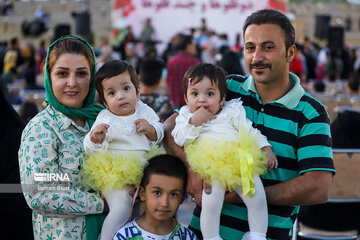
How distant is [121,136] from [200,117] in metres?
0.42

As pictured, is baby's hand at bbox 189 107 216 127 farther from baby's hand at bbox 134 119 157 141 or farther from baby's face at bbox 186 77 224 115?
baby's hand at bbox 134 119 157 141

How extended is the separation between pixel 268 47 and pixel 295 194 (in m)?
0.72

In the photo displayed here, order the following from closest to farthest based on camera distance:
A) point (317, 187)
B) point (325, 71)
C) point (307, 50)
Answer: point (317, 187)
point (325, 71)
point (307, 50)

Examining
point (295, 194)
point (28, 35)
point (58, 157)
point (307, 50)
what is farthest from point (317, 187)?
point (28, 35)

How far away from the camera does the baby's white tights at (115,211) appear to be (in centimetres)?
263

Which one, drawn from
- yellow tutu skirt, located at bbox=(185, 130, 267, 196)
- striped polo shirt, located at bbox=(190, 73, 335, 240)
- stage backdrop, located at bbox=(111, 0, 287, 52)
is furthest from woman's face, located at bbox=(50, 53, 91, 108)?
stage backdrop, located at bbox=(111, 0, 287, 52)

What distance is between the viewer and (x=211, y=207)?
2.55 m

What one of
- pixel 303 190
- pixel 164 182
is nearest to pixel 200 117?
pixel 164 182

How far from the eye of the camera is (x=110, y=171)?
2607 millimetres

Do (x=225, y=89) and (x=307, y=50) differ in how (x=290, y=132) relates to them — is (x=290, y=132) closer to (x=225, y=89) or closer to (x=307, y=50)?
(x=225, y=89)

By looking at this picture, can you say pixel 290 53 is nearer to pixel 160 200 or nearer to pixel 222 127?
pixel 222 127

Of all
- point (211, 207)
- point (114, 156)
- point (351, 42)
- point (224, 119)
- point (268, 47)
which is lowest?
point (211, 207)

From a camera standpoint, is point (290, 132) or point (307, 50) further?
point (307, 50)

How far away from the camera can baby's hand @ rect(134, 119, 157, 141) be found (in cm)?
269
